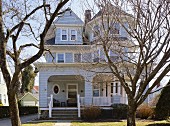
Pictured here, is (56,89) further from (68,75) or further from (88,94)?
(88,94)

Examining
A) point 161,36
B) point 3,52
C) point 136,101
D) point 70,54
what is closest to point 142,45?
point 161,36

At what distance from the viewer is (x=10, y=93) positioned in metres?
9.83

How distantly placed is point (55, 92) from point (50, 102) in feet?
16.6

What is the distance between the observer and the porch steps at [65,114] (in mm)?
23484

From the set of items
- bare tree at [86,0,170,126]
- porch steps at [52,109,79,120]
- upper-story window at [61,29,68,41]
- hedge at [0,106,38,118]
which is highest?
upper-story window at [61,29,68,41]

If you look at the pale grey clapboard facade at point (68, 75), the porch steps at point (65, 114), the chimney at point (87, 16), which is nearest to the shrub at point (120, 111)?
Answer: the pale grey clapboard facade at point (68, 75)

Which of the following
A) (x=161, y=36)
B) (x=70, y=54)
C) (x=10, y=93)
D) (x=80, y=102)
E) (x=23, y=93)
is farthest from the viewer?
(x=23, y=93)

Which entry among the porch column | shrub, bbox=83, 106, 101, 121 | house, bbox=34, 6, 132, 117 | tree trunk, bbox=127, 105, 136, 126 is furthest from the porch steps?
tree trunk, bbox=127, 105, 136, 126

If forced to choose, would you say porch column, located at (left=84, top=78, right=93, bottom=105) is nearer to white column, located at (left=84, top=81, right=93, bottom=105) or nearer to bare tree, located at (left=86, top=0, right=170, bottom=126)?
white column, located at (left=84, top=81, right=93, bottom=105)

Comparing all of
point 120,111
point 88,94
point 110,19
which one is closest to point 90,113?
point 120,111

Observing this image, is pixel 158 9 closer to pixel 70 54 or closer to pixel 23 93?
pixel 70 54

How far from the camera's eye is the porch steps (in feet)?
77.0

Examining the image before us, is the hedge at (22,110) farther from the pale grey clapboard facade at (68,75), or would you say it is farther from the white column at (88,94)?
the white column at (88,94)

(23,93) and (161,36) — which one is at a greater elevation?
(161,36)
